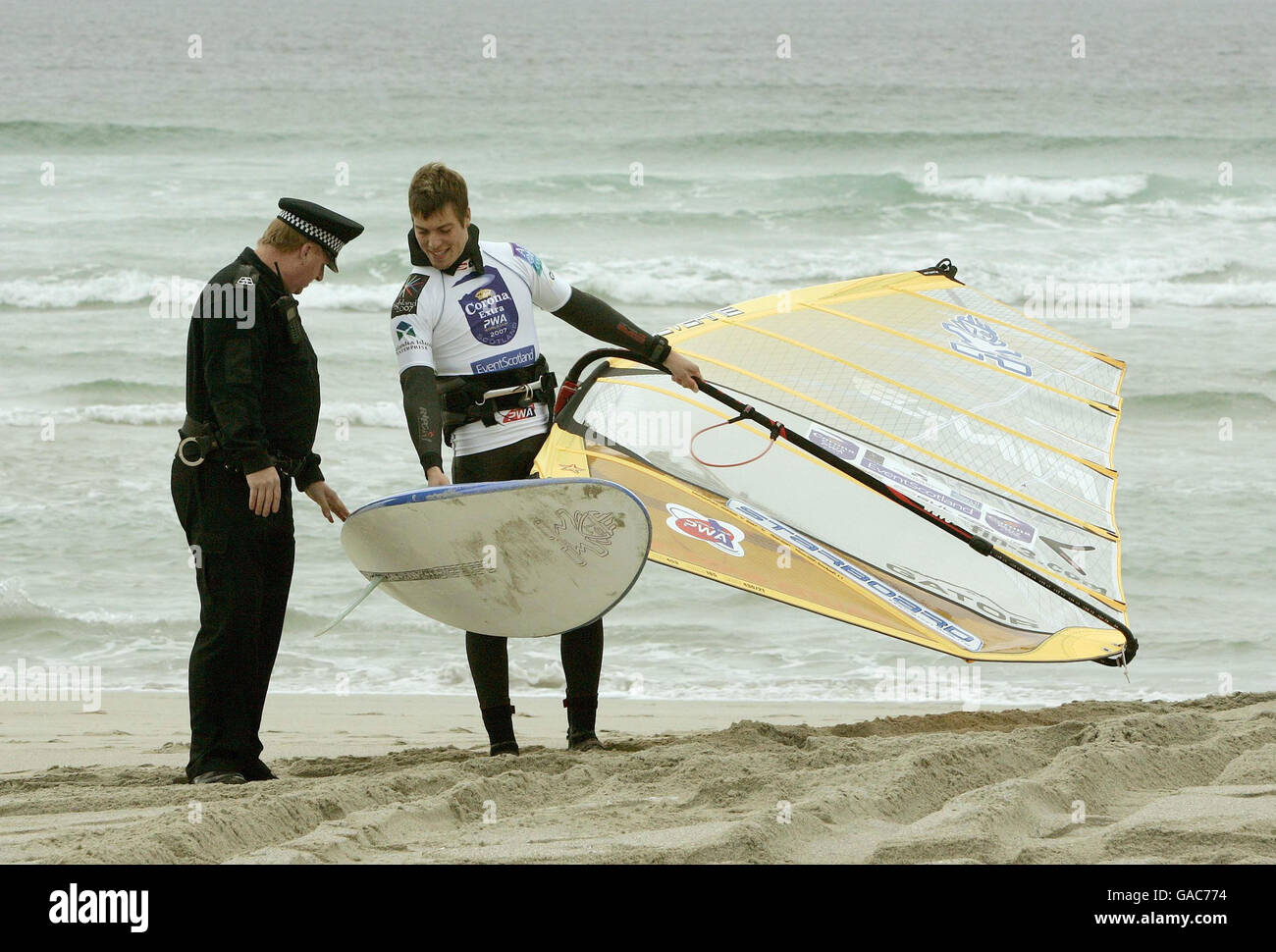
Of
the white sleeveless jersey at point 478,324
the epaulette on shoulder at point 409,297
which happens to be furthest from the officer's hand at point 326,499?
the epaulette on shoulder at point 409,297

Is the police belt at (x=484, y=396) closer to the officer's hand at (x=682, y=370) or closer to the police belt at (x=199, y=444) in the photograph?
the officer's hand at (x=682, y=370)

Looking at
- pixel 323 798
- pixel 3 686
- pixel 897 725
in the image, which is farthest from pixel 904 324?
pixel 3 686

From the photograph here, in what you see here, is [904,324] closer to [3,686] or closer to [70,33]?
[3,686]

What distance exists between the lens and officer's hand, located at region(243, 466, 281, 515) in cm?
330

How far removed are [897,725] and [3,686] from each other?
353cm

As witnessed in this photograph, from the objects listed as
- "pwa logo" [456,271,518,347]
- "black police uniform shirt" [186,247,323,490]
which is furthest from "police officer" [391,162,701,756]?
"black police uniform shirt" [186,247,323,490]

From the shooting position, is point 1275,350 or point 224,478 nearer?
point 224,478

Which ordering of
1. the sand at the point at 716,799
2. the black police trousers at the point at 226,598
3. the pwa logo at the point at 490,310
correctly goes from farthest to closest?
the pwa logo at the point at 490,310
the black police trousers at the point at 226,598
the sand at the point at 716,799

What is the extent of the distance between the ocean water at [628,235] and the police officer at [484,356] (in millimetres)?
1856

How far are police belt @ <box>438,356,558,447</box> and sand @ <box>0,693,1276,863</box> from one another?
36.8 inches

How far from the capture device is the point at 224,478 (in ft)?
11.1

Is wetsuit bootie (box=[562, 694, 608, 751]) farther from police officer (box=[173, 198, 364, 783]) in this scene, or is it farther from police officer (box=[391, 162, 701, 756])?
police officer (box=[173, 198, 364, 783])

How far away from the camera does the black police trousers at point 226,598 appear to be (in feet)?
11.2

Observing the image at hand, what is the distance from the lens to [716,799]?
3.09 metres
